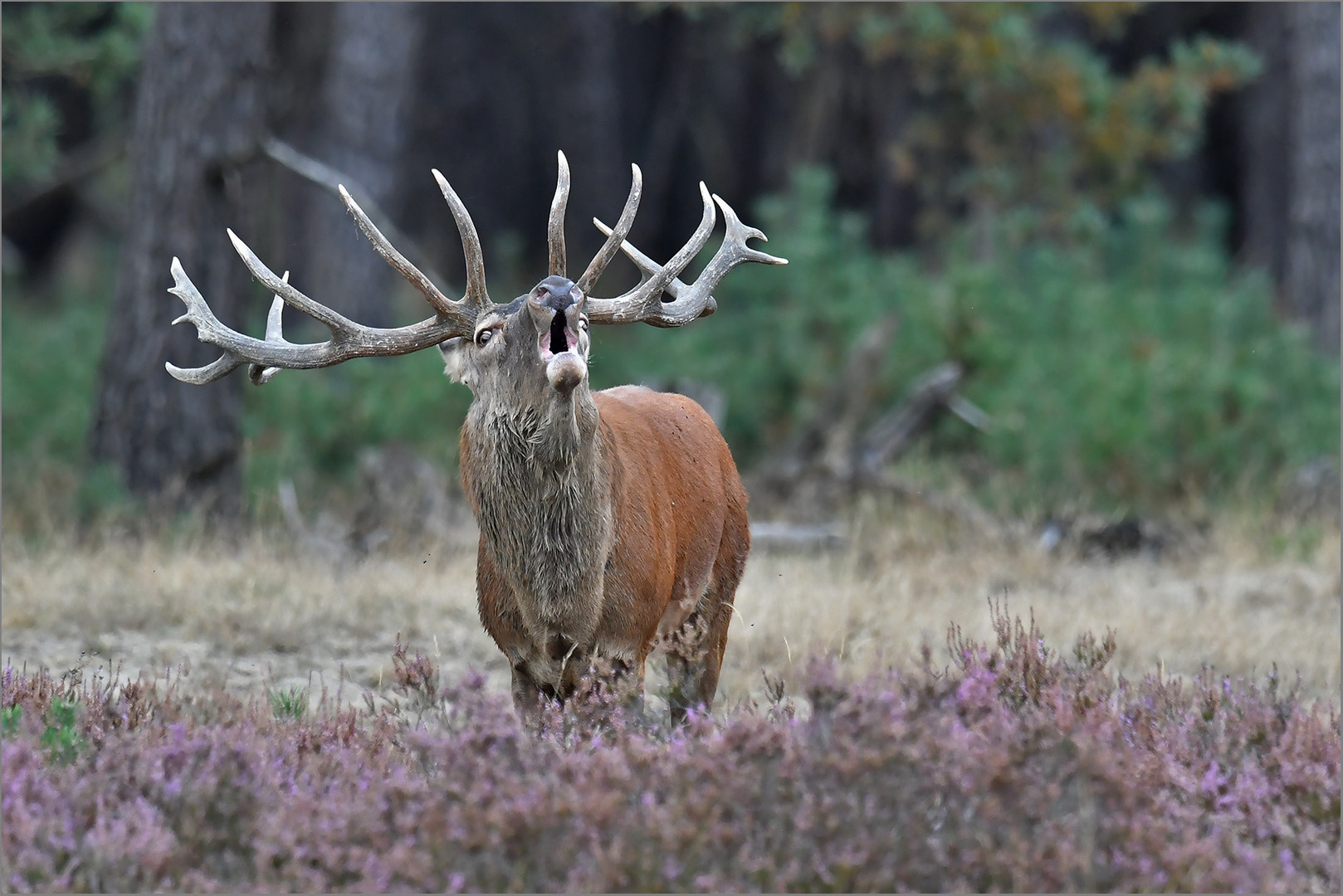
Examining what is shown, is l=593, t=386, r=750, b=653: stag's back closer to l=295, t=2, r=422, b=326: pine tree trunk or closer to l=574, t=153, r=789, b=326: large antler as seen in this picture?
l=574, t=153, r=789, b=326: large antler

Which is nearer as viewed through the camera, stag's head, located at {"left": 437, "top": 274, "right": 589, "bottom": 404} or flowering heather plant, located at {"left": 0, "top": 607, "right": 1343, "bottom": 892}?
flowering heather plant, located at {"left": 0, "top": 607, "right": 1343, "bottom": 892}

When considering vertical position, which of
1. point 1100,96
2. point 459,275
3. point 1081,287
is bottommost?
point 459,275

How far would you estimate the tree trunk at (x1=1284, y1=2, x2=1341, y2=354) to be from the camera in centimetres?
1444

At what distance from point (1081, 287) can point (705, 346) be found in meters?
3.63

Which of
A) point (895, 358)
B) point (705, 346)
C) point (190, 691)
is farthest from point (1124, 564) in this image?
point (190, 691)

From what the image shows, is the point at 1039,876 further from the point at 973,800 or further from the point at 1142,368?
the point at 1142,368

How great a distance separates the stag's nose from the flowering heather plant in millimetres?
1297

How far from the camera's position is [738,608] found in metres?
8.30

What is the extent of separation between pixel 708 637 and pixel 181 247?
5.51 meters

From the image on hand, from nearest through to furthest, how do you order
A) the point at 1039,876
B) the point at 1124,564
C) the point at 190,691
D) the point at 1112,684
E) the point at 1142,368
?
the point at 1039,876, the point at 1112,684, the point at 190,691, the point at 1124,564, the point at 1142,368

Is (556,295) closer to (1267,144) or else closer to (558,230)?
(558,230)

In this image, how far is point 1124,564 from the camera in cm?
998

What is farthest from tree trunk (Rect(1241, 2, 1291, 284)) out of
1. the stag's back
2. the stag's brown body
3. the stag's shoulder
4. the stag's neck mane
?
the stag's neck mane

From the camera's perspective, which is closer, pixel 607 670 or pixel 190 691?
pixel 607 670
